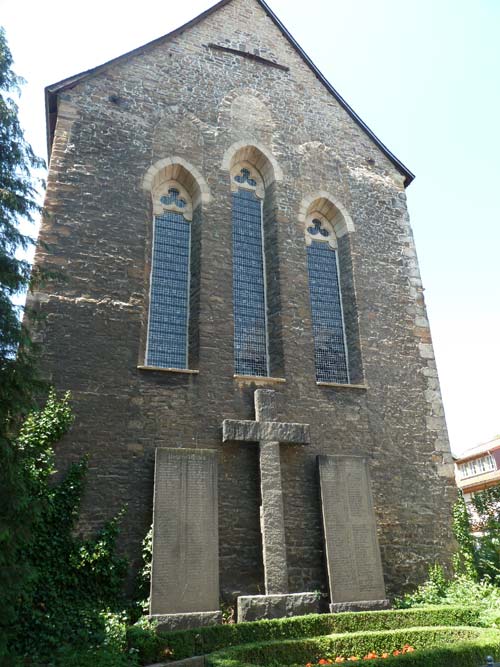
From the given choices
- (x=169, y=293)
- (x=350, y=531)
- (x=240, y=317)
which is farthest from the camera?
(x=240, y=317)

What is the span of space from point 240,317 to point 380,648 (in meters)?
6.35

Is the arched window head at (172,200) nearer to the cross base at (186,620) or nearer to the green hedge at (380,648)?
the cross base at (186,620)

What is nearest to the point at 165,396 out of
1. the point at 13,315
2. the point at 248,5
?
the point at 13,315

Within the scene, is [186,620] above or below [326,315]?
below

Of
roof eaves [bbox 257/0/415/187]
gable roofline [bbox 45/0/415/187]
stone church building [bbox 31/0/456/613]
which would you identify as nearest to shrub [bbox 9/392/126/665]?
stone church building [bbox 31/0/456/613]

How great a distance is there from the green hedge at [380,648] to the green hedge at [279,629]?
421 millimetres

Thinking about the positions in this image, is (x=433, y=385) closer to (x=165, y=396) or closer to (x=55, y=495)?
(x=165, y=396)

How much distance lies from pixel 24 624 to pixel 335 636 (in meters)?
4.24

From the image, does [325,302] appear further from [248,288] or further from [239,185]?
[239,185]

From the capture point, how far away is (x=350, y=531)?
9.24 meters

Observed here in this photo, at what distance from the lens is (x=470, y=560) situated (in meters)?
10.1

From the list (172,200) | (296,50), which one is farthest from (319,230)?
(296,50)

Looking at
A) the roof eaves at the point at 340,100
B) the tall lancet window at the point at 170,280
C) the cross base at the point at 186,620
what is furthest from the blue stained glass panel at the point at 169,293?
the roof eaves at the point at 340,100

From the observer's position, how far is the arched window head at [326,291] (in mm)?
11492
